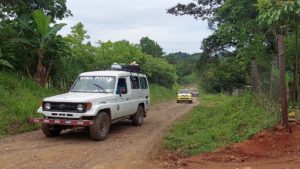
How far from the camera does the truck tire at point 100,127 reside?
1151 centimetres

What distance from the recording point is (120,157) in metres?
9.39

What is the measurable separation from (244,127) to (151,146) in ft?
8.64

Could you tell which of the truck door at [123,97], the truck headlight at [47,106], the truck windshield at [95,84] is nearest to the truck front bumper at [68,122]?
the truck headlight at [47,106]

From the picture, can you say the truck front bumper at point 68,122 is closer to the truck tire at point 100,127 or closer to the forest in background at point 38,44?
the truck tire at point 100,127

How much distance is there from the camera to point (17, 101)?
15109 mm

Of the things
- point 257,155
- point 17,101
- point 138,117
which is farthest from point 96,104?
point 257,155

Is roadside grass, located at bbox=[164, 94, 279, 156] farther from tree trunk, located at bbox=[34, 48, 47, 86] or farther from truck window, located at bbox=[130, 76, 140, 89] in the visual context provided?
tree trunk, located at bbox=[34, 48, 47, 86]

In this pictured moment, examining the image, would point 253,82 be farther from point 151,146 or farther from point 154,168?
point 154,168

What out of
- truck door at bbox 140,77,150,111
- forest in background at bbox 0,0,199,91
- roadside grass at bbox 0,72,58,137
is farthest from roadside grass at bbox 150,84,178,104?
truck door at bbox 140,77,150,111

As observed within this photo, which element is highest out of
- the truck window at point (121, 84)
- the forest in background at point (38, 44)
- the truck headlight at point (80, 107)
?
the forest in background at point (38, 44)

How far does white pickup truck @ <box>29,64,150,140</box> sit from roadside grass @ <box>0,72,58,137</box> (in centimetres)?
122

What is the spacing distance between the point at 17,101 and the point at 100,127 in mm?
4739

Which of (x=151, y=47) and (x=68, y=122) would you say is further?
(x=151, y=47)

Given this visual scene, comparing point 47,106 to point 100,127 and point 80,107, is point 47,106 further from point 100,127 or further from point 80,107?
point 100,127
